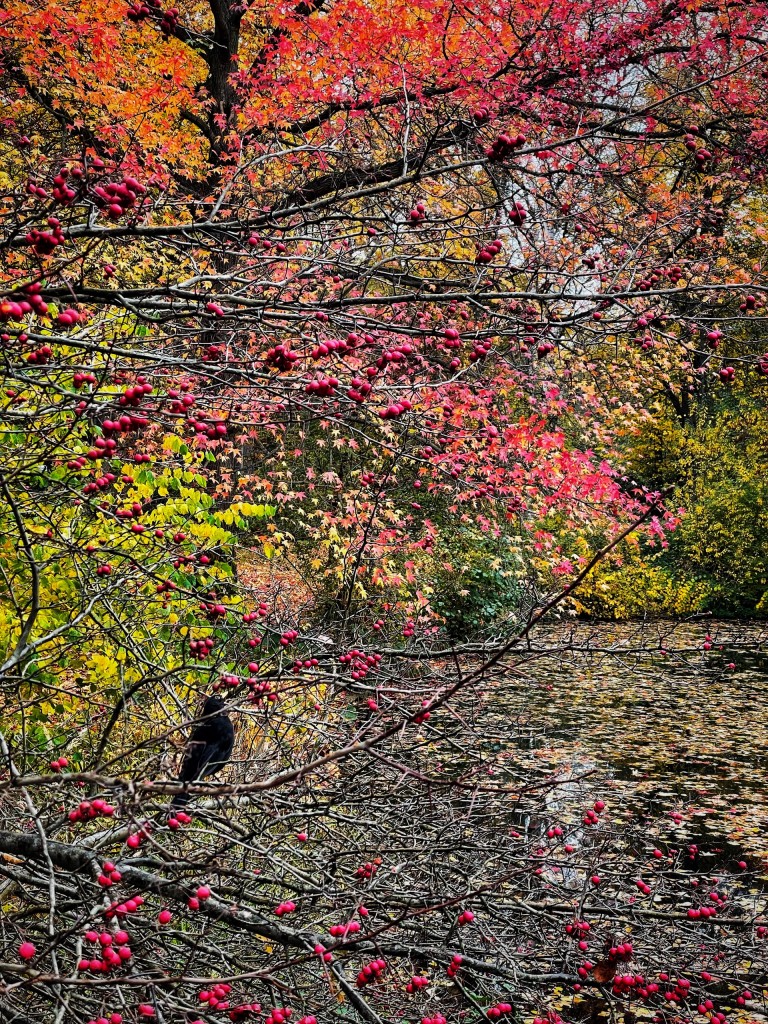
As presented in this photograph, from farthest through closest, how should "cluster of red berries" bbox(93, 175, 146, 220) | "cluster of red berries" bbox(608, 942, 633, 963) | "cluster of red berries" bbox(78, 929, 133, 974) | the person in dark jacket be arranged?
the person in dark jacket < "cluster of red berries" bbox(608, 942, 633, 963) < "cluster of red berries" bbox(93, 175, 146, 220) < "cluster of red berries" bbox(78, 929, 133, 974)

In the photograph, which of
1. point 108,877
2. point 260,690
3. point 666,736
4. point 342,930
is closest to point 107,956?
point 108,877

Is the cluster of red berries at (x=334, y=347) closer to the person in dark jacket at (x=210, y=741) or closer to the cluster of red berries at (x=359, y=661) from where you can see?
the cluster of red berries at (x=359, y=661)

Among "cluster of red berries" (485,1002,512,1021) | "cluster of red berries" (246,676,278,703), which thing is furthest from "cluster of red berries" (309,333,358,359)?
"cluster of red berries" (485,1002,512,1021)

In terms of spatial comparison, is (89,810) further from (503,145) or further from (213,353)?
(503,145)

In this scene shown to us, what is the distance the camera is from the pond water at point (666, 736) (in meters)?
6.86

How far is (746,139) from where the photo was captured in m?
7.99

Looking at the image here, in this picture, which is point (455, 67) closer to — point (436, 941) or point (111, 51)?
point (111, 51)

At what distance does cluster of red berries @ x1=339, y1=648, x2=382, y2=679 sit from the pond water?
33.7 inches

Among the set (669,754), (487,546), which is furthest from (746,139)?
(487,546)

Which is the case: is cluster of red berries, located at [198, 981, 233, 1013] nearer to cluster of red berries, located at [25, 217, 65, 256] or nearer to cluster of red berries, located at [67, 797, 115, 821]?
cluster of red berries, located at [67, 797, 115, 821]

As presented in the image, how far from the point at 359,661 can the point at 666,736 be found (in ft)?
25.3

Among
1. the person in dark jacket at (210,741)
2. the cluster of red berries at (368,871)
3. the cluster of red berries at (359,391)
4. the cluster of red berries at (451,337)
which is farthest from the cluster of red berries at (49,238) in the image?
the cluster of red berries at (368,871)

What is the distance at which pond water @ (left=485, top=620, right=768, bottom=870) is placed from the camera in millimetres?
6855

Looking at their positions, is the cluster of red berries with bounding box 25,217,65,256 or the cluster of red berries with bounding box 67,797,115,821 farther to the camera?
the cluster of red berries with bounding box 25,217,65,256
